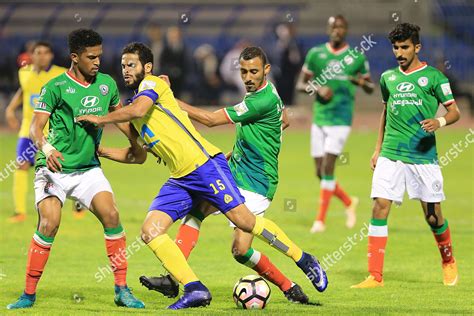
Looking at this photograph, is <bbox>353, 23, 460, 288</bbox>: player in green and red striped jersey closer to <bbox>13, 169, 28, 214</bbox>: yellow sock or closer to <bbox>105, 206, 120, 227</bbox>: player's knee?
<bbox>105, 206, 120, 227</bbox>: player's knee

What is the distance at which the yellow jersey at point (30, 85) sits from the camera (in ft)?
48.1

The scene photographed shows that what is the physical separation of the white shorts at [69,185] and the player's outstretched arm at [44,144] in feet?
1.02

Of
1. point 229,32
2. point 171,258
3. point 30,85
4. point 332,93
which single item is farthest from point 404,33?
point 229,32

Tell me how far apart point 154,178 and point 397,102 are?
1042cm

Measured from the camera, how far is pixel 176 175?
29.6 ft

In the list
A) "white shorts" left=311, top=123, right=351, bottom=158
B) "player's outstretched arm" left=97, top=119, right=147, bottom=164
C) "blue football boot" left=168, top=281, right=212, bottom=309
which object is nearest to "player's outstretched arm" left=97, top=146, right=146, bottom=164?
"player's outstretched arm" left=97, top=119, right=147, bottom=164

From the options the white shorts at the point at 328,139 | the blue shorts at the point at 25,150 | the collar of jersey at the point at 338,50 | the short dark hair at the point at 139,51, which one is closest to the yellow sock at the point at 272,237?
the short dark hair at the point at 139,51

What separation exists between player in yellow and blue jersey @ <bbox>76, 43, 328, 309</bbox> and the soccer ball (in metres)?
0.40

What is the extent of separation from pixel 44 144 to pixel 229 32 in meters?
27.0

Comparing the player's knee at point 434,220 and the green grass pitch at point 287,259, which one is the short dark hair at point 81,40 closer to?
the green grass pitch at point 287,259

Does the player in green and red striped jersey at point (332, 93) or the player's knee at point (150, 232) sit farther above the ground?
the player in green and red striped jersey at point (332, 93)

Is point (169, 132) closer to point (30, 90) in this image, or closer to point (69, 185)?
point (69, 185)

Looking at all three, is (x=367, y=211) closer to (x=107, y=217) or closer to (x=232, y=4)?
(x=107, y=217)

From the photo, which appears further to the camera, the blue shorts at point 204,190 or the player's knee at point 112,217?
the player's knee at point 112,217
